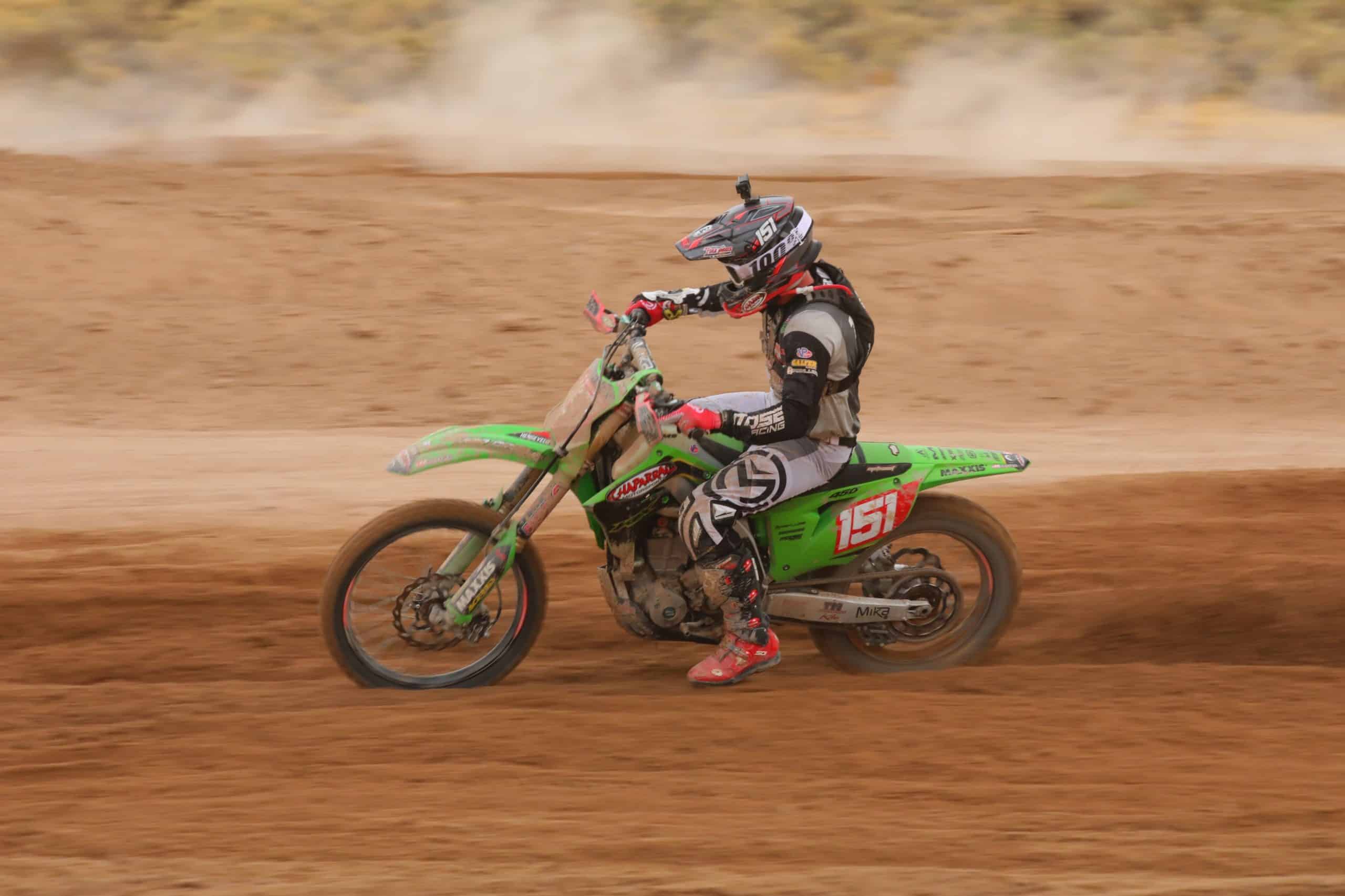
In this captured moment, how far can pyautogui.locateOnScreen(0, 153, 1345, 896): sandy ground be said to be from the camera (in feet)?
14.8

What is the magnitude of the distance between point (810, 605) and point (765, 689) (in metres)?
0.38

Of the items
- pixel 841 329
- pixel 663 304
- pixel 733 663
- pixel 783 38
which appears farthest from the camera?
pixel 783 38

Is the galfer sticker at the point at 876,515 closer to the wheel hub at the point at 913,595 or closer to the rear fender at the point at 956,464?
the rear fender at the point at 956,464

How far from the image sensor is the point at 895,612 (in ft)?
20.3

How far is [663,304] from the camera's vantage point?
6.09 metres

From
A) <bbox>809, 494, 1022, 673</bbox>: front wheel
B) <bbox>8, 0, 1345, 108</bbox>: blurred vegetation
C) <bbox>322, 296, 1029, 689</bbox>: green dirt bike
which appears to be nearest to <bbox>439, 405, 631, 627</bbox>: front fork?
<bbox>322, 296, 1029, 689</bbox>: green dirt bike

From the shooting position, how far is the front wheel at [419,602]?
5781 mm

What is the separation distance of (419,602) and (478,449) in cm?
63

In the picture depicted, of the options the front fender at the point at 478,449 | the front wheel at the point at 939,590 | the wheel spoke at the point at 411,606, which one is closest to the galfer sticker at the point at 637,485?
the front fender at the point at 478,449

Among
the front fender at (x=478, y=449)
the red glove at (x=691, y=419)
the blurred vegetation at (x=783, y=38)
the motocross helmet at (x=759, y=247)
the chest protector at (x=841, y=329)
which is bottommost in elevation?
the front fender at (x=478, y=449)

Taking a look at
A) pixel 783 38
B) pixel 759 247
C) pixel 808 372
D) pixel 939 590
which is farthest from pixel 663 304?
pixel 783 38

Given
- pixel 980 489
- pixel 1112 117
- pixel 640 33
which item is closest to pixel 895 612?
pixel 980 489

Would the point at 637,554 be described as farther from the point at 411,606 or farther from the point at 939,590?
the point at 939,590

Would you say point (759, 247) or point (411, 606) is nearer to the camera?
point (759, 247)
